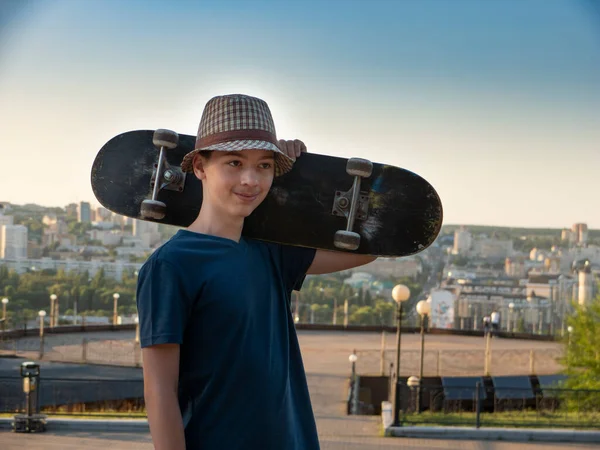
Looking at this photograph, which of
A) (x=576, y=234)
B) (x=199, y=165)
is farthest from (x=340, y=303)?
(x=199, y=165)

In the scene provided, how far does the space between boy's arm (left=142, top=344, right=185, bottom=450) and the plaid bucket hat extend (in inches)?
13.7

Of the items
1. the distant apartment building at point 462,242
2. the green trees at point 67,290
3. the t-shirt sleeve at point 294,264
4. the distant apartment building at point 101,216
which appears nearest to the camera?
the t-shirt sleeve at point 294,264

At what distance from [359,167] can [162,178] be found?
0.46 m

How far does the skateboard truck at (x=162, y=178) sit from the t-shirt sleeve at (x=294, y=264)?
14.6 inches

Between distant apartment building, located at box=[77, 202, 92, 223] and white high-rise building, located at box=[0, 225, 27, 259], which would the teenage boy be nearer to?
white high-rise building, located at box=[0, 225, 27, 259]

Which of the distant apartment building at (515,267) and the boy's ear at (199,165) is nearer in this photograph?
the boy's ear at (199,165)

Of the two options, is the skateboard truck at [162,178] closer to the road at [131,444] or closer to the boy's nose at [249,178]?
the boy's nose at [249,178]

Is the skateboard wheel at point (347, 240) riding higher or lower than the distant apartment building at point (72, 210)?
lower

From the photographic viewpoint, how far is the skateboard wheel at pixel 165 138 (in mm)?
1716

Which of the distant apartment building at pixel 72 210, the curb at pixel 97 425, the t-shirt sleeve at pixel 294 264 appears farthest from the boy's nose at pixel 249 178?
the distant apartment building at pixel 72 210

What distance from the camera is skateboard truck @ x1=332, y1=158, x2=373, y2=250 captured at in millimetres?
1699

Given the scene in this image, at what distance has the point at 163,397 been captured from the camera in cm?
121

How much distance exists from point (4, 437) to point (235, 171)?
20.1ft

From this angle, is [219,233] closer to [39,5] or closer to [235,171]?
[235,171]
